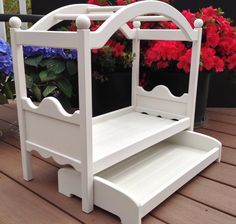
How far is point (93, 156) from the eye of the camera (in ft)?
2.72

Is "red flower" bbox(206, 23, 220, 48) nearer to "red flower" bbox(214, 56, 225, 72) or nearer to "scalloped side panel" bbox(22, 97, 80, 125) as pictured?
"red flower" bbox(214, 56, 225, 72)

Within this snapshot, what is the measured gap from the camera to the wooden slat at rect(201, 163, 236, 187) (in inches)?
39.4

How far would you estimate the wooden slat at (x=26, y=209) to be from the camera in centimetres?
80

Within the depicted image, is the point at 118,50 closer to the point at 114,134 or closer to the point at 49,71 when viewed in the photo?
the point at 49,71

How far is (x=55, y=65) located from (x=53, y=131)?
1.98 ft

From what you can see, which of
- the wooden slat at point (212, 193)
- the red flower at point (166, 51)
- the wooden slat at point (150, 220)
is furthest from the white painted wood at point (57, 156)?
the red flower at point (166, 51)

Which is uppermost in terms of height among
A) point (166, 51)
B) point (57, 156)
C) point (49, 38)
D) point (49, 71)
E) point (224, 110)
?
point (49, 38)

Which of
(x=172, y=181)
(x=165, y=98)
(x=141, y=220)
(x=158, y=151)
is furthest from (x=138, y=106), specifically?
(x=141, y=220)

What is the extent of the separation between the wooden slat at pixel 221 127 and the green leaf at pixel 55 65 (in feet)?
2.33

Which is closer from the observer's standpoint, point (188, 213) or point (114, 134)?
point (188, 213)

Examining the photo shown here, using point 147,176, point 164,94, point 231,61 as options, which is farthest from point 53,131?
point 231,61

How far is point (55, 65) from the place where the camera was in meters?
1.41

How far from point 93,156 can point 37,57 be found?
0.77m

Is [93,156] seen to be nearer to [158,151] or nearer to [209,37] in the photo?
[158,151]
